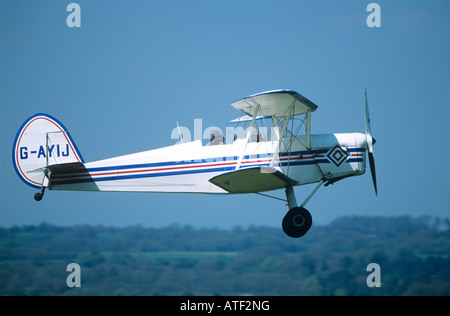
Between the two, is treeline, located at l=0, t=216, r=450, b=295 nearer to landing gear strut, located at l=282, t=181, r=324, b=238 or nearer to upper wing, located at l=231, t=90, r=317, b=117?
landing gear strut, located at l=282, t=181, r=324, b=238

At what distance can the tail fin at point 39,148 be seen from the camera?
16562 millimetres

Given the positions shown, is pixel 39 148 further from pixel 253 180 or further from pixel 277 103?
pixel 277 103

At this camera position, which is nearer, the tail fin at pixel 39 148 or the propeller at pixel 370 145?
the propeller at pixel 370 145

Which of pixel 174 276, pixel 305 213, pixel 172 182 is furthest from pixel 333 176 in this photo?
pixel 174 276

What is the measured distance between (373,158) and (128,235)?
689 cm

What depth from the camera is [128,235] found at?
64.5ft

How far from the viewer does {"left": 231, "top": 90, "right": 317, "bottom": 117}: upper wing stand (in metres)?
15.1

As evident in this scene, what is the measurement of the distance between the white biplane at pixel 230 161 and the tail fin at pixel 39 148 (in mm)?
21

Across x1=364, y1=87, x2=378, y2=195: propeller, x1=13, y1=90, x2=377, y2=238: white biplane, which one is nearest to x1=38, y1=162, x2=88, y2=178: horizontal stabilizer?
x1=13, y1=90, x2=377, y2=238: white biplane

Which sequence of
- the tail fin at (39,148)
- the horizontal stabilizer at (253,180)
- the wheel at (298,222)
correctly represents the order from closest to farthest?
the horizontal stabilizer at (253,180) < the wheel at (298,222) < the tail fin at (39,148)

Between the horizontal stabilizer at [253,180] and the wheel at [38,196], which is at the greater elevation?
the horizontal stabilizer at [253,180]

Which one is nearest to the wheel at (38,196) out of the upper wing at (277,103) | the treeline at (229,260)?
the treeline at (229,260)

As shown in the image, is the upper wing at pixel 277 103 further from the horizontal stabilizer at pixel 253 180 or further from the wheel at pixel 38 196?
the wheel at pixel 38 196

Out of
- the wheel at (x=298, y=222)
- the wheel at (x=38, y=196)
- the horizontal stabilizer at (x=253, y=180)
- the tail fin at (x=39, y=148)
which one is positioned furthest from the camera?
the tail fin at (x=39, y=148)
